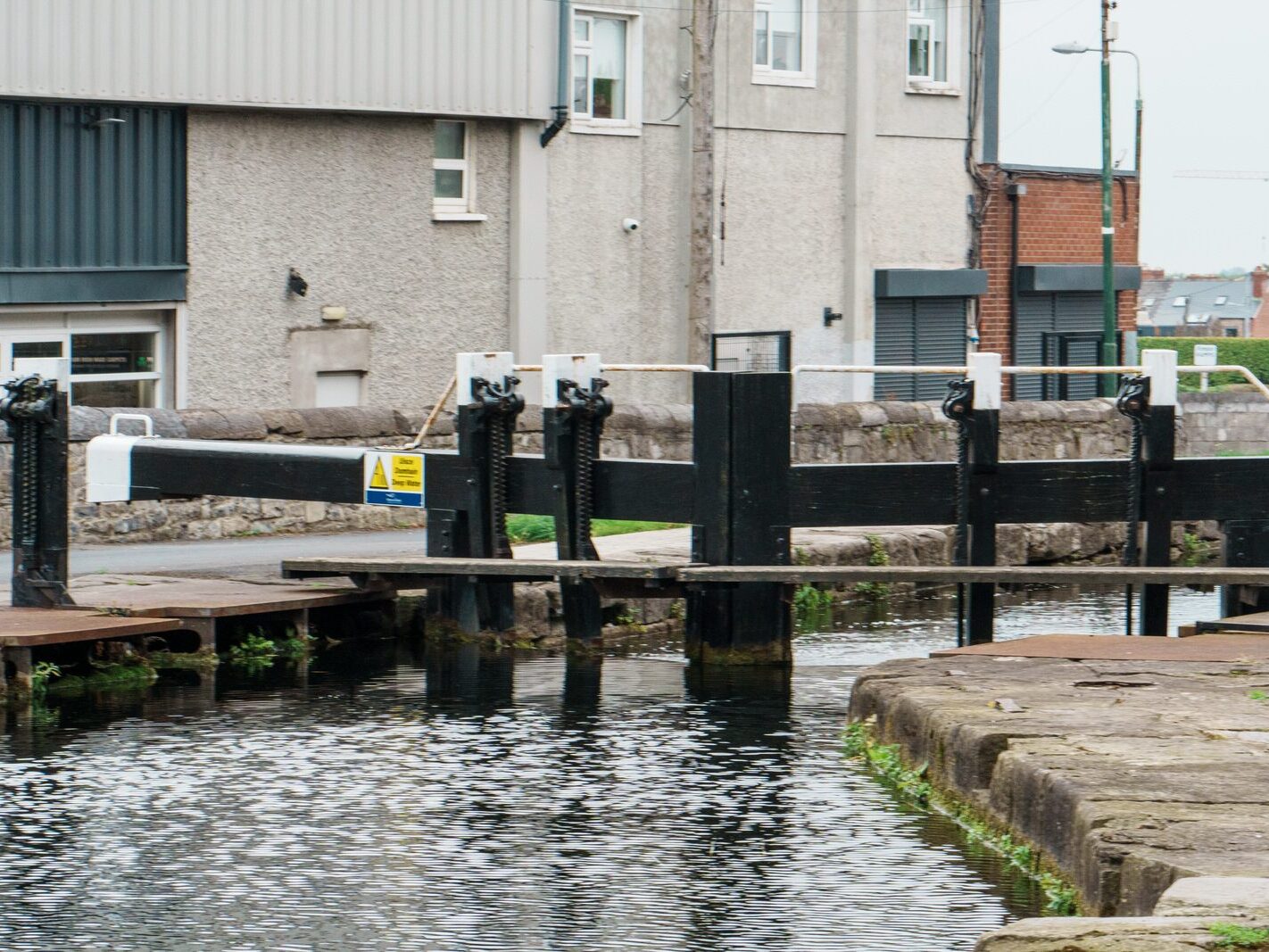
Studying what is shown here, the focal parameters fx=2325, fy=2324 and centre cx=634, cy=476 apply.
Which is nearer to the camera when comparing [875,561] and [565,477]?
[565,477]

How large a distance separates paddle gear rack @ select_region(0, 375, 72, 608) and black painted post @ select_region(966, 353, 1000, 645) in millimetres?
4694

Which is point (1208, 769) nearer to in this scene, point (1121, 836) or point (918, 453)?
point (1121, 836)

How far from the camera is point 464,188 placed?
1008 inches

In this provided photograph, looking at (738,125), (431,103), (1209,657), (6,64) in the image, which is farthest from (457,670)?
(738,125)

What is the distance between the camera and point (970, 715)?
28.0ft

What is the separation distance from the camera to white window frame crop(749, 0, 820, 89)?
28.4 m

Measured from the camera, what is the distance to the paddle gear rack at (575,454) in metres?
12.0

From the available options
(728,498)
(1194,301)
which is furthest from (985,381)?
(1194,301)

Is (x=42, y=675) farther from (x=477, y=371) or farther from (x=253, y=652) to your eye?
(x=477, y=371)

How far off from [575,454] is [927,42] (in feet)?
65.9

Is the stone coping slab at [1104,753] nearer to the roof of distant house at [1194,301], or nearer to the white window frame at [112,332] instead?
the white window frame at [112,332]

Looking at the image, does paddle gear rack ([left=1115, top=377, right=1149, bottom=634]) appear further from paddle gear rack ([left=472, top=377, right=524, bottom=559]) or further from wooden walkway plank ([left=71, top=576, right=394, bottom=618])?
wooden walkway plank ([left=71, top=576, right=394, bottom=618])

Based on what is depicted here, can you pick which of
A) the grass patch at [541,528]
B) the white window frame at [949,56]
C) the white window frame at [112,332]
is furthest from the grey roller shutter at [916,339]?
the grass patch at [541,528]

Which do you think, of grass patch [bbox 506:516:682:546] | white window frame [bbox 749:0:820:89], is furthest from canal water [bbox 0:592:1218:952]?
white window frame [bbox 749:0:820:89]
